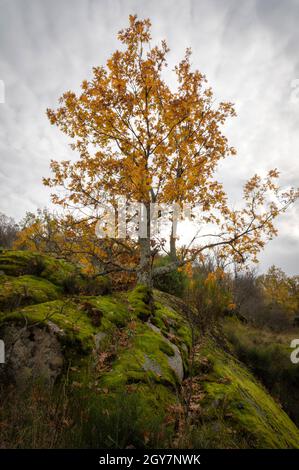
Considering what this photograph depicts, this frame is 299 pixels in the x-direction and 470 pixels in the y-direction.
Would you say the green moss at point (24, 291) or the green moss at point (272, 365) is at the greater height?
the green moss at point (24, 291)

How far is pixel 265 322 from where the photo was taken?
24078mm

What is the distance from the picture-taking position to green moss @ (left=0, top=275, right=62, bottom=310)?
4695 millimetres

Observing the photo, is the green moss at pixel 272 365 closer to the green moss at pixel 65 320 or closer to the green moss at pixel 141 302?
the green moss at pixel 141 302

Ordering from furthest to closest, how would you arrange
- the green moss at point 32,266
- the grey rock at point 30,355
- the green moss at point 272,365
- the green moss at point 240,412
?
the green moss at point 272,365, the green moss at point 32,266, the green moss at point 240,412, the grey rock at point 30,355

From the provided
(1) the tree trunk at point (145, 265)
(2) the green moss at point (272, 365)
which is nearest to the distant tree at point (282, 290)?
(2) the green moss at point (272, 365)

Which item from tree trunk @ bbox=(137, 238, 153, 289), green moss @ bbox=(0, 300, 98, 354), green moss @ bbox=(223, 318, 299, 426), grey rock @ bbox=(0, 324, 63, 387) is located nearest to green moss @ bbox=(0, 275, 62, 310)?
green moss @ bbox=(0, 300, 98, 354)

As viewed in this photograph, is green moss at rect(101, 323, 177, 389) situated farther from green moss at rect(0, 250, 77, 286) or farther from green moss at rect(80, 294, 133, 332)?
green moss at rect(0, 250, 77, 286)

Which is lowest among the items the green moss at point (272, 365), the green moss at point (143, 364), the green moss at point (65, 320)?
the green moss at point (272, 365)

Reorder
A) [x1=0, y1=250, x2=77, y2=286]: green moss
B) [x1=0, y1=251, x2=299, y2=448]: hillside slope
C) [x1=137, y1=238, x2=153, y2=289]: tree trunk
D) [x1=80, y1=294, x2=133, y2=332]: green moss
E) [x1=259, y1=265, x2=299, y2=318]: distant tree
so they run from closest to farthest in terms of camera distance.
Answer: [x1=0, y1=251, x2=299, y2=448]: hillside slope → [x1=80, y1=294, x2=133, y2=332]: green moss → [x1=0, y1=250, x2=77, y2=286]: green moss → [x1=137, y1=238, x2=153, y2=289]: tree trunk → [x1=259, y1=265, x2=299, y2=318]: distant tree

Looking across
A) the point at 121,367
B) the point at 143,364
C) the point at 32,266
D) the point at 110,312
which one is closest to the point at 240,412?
the point at 143,364

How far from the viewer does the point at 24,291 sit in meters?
5.13

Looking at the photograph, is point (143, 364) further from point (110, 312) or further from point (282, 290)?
point (282, 290)

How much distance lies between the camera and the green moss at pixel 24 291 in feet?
15.4
